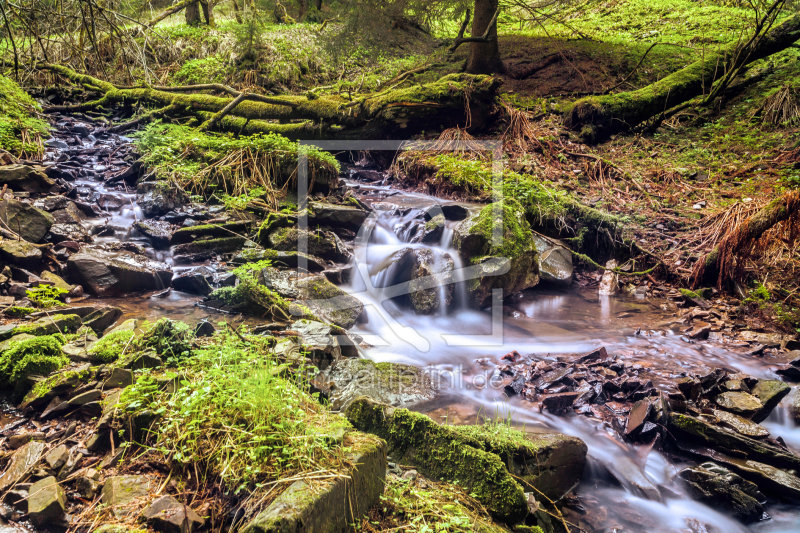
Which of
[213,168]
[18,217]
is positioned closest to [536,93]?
[213,168]

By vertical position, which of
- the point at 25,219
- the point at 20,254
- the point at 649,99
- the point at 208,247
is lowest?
the point at 208,247

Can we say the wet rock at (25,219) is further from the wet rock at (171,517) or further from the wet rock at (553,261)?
the wet rock at (553,261)

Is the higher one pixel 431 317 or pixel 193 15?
pixel 193 15

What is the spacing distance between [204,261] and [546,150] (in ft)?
22.9

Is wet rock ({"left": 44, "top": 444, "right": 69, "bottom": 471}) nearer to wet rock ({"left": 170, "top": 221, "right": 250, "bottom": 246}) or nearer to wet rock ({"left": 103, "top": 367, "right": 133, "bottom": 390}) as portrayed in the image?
wet rock ({"left": 103, "top": 367, "right": 133, "bottom": 390})

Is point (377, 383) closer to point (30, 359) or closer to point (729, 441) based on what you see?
point (30, 359)

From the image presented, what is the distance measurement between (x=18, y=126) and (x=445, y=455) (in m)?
9.61

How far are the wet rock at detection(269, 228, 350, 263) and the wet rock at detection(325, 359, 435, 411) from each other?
2401 millimetres

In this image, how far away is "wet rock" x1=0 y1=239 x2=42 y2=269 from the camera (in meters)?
4.36

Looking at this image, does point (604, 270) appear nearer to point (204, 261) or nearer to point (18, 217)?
point (204, 261)

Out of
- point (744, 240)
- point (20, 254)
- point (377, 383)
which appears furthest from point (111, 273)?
point (744, 240)

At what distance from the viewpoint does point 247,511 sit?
1768 millimetres

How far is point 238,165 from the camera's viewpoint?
23.4 feet

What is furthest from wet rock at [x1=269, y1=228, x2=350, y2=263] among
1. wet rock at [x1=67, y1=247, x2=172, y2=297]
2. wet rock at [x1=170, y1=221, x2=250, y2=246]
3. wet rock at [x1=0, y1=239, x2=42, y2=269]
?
wet rock at [x1=0, y1=239, x2=42, y2=269]
